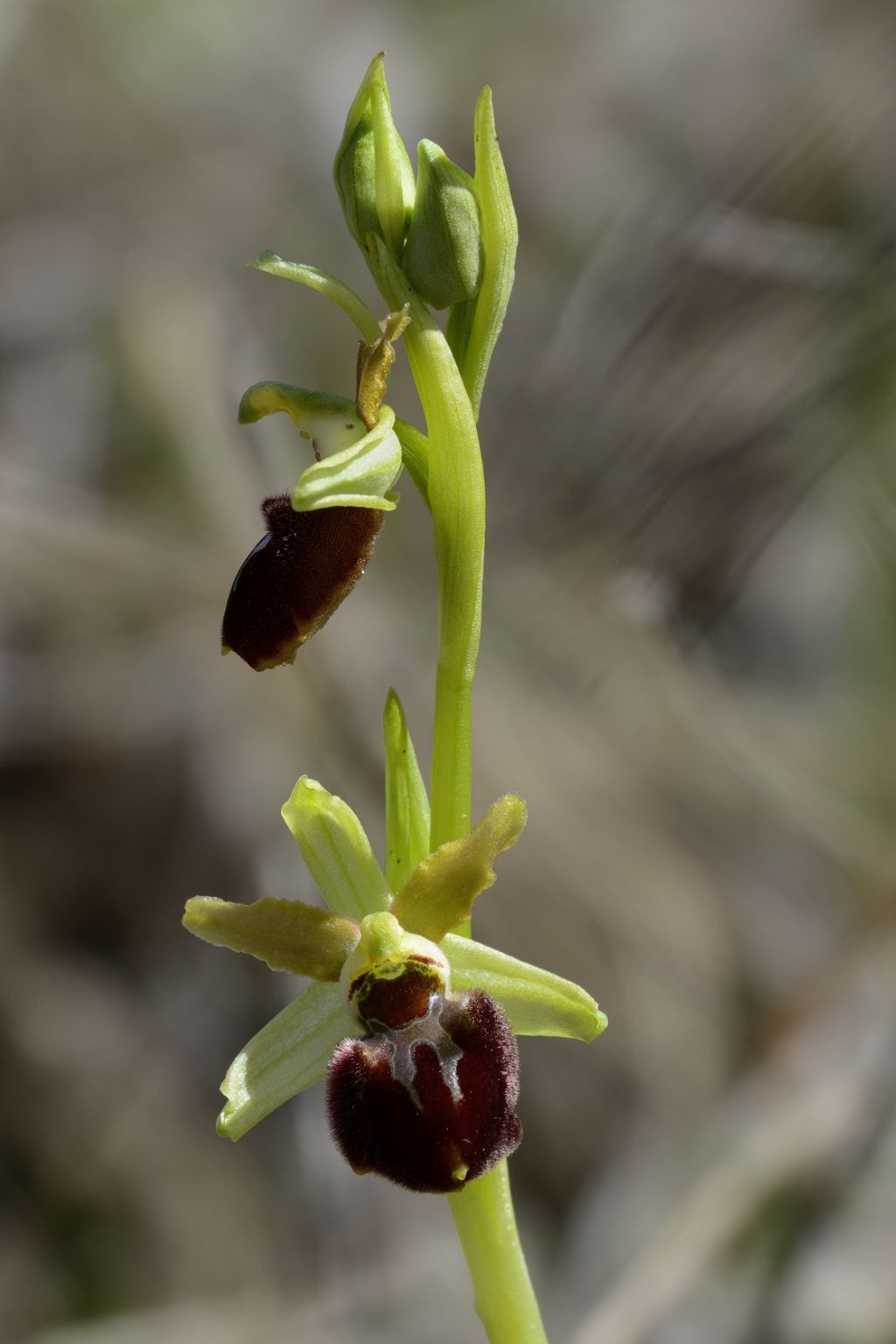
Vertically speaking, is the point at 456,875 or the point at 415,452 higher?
A: the point at 415,452

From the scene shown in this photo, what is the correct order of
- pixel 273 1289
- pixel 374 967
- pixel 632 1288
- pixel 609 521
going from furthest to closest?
pixel 609 521 < pixel 273 1289 < pixel 632 1288 < pixel 374 967

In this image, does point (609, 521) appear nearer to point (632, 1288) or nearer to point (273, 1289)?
point (632, 1288)

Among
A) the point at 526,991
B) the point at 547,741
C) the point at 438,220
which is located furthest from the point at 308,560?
the point at 547,741

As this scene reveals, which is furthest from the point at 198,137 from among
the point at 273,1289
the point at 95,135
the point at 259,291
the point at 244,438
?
the point at 273,1289

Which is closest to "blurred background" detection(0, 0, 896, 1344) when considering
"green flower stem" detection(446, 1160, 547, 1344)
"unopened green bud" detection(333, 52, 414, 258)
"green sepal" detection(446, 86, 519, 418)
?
"green flower stem" detection(446, 1160, 547, 1344)

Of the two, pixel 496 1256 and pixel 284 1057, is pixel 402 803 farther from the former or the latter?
pixel 496 1256

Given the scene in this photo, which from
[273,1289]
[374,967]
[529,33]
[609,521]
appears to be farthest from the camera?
[529,33]

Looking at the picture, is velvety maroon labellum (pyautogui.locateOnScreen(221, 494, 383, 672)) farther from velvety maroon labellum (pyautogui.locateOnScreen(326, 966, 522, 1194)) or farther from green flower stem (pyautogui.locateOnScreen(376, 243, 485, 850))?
velvety maroon labellum (pyautogui.locateOnScreen(326, 966, 522, 1194))
